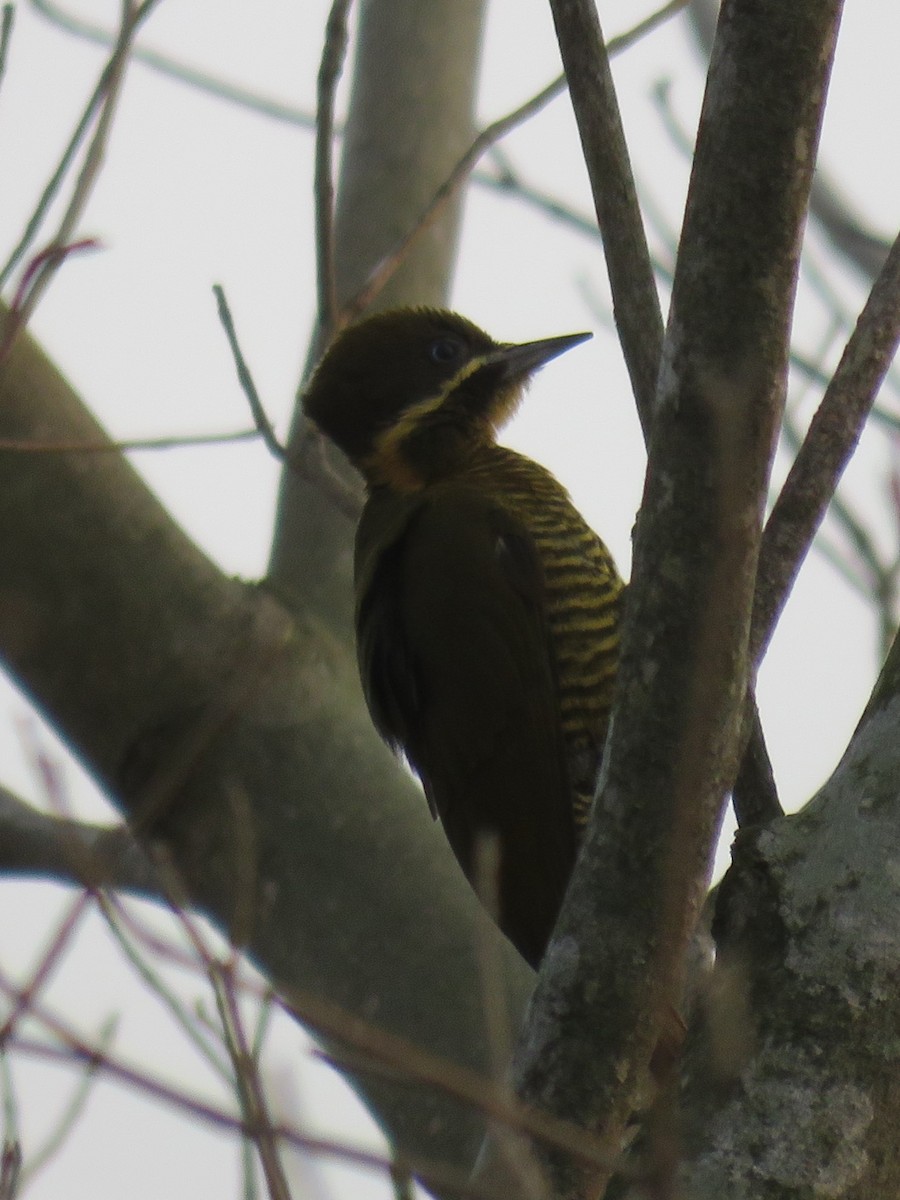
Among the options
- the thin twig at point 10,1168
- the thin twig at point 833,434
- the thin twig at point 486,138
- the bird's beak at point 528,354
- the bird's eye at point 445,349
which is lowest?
the thin twig at point 10,1168

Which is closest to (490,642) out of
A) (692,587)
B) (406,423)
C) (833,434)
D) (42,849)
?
(406,423)

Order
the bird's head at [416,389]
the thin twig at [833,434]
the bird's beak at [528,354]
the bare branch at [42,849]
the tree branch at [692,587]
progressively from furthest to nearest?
the bird's beak at [528,354] < the bird's head at [416,389] < the bare branch at [42,849] < the thin twig at [833,434] < the tree branch at [692,587]

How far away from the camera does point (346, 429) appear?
16.5ft

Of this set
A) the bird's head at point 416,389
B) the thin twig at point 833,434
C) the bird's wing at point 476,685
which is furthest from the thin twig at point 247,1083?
the bird's head at point 416,389

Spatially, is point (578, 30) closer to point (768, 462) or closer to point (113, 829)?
point (768, 462)

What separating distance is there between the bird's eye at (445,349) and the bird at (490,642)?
0.06 m

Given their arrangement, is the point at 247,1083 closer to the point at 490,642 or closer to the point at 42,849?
the point at 490,642

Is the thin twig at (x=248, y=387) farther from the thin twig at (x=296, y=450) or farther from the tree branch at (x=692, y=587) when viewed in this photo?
the tree branch at (x=692, y=587)

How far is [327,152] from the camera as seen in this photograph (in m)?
3.53

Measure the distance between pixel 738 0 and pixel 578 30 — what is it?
0.55m

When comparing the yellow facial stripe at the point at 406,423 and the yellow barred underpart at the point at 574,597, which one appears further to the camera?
the yellow facial stripe at the point at 406,423

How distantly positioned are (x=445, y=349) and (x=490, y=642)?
4.06ft

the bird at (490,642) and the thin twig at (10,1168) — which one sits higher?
the bird at (490,642)

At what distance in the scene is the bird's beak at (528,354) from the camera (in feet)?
16.5
